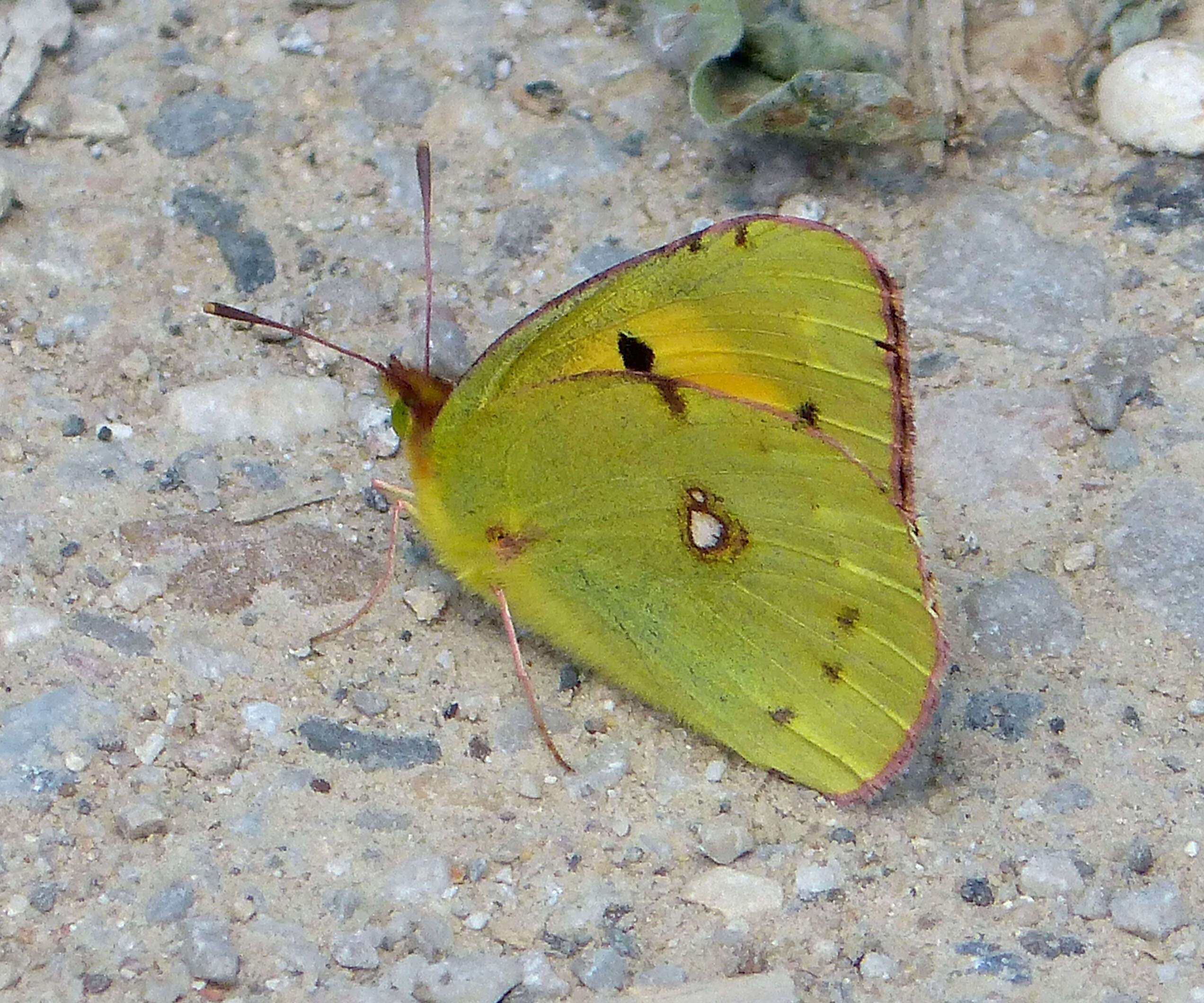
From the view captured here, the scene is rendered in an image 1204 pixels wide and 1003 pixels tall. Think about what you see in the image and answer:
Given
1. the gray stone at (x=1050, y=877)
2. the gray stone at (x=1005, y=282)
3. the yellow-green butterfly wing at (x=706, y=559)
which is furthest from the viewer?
the gray stone at (x=1005, y=282)

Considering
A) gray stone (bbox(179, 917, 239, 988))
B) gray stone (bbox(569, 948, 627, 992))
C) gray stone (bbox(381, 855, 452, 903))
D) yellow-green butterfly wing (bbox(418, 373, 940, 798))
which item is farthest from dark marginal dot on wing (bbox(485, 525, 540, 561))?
gray stone (bbox(179, 917, 239, 988))

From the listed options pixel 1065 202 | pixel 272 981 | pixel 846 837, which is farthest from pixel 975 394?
pixel 272 981

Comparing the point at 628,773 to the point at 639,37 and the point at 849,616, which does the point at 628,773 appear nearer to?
the point at 849,616

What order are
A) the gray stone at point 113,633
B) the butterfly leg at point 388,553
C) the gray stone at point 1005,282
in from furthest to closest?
the gray stone at point 1005,282, the butterfly leg at point 388,553, the gray stone at point 113,633

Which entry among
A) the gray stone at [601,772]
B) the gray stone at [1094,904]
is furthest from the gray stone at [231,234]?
the gray stone at [1094,904]

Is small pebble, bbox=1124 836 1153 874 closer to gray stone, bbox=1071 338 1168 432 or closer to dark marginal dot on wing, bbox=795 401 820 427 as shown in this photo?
dark marginal dot on wing, bbox=795 401 820 427

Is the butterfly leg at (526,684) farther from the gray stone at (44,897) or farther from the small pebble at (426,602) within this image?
the gray stone at (44,897)

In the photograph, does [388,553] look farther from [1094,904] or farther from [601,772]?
[1094,904]
